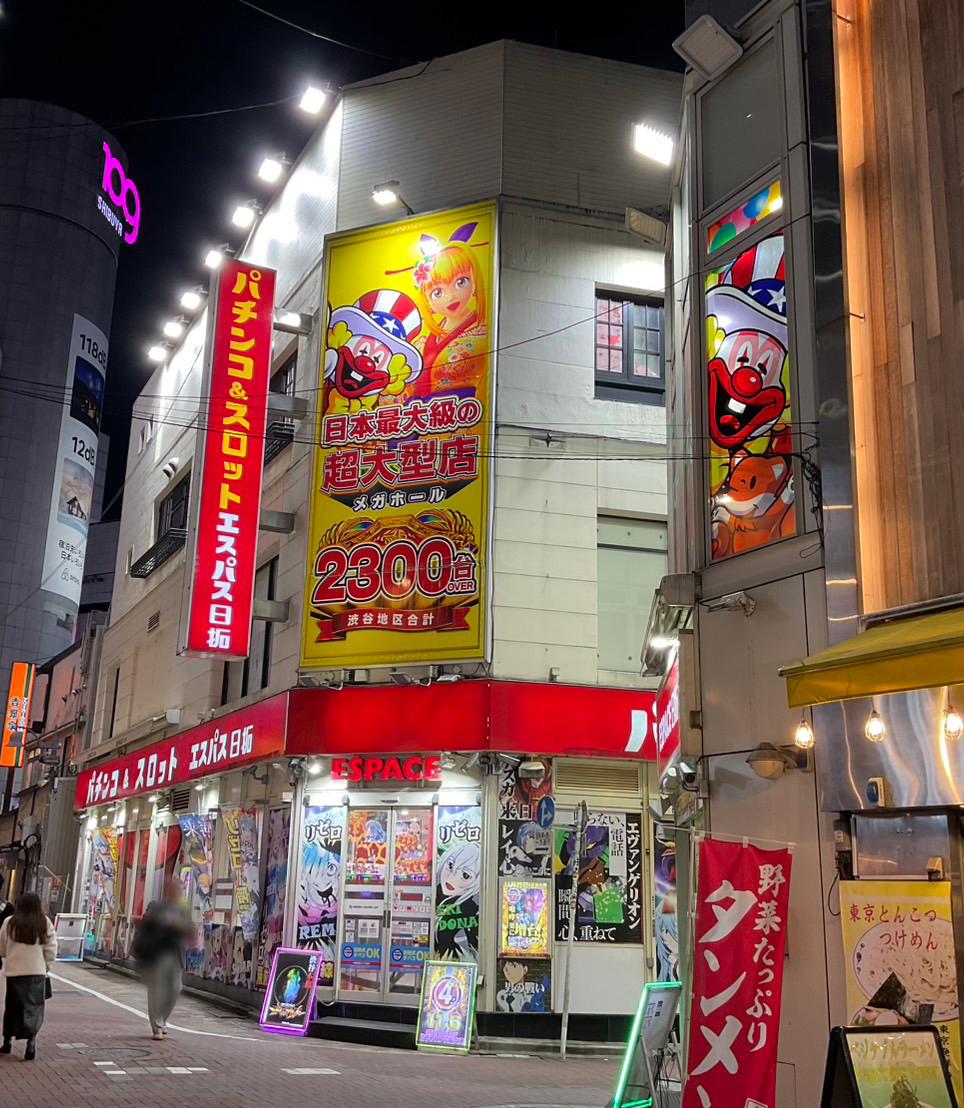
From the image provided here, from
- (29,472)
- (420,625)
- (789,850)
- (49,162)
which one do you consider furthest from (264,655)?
(49,162)

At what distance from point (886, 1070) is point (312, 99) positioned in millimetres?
17924

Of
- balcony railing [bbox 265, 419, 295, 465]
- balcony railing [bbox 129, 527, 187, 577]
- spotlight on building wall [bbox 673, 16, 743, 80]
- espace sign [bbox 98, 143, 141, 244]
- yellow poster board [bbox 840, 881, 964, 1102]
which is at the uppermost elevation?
espace sign [bbox 98, 143, 141, 244]

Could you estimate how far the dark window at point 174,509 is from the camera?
87.3 feet

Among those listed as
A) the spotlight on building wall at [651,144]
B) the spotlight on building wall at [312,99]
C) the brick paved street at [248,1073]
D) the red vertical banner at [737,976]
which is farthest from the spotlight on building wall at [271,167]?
the red vertical banner at [737,976]

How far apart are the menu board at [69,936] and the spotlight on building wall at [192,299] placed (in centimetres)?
1502

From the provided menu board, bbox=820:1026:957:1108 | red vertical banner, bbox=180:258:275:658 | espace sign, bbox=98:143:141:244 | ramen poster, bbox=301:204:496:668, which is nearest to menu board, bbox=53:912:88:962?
red vertical banner, bbox=180:258:275:658

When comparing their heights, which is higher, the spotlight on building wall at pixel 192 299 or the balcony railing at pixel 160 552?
the spotlight on building wall at pixel 192 299

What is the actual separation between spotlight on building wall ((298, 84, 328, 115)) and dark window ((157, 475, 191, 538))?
956 cm

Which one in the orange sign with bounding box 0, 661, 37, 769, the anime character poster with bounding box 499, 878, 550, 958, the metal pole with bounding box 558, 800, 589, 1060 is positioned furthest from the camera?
the orange sign with bounding box 0, 661, 37, 769

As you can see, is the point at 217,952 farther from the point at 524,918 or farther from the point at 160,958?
the point at 524,918

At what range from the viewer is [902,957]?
7.55m

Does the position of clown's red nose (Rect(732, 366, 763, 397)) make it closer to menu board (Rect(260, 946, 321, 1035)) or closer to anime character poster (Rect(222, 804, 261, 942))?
menu board (Rect(260, 946, 321, 1035))

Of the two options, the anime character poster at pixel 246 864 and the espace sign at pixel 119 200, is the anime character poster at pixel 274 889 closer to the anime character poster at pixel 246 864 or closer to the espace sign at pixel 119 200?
the anime character poster at pixel 246 864

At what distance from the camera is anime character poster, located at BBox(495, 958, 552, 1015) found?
48.5ft
